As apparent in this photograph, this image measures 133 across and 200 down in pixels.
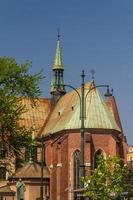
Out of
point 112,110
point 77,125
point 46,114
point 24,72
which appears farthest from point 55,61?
point 24,72

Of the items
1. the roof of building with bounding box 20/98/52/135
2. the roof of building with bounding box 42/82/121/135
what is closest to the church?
the roof of building with bounding box 42/82/121/135

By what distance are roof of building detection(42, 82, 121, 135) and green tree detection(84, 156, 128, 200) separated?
38.0m

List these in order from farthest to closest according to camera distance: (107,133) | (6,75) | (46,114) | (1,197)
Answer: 1. (46,114)
2. (1,197)
3. (107,133)
4. (6,75)

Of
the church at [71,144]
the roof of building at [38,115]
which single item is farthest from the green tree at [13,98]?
the roof of building at [38,115]

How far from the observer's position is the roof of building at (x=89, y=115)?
74375 mm

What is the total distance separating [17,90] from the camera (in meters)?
46.1

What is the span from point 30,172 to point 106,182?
46224mm

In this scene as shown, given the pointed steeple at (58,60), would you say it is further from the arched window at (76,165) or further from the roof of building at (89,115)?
the arched window at (76,165)

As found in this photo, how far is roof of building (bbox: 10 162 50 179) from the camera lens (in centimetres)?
7785

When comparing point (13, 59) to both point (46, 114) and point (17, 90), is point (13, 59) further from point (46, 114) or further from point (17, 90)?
point (46, 114)

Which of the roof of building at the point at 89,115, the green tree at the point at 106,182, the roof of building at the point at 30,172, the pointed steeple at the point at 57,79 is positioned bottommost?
the green tree at the point at 106,182

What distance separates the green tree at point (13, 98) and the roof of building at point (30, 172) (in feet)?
101

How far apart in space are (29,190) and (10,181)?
406cm

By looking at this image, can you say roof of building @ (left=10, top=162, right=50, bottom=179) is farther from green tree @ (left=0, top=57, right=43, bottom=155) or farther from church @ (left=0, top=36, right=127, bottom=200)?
green tree @ (left=0, top=57, right=43, bottom=155)
